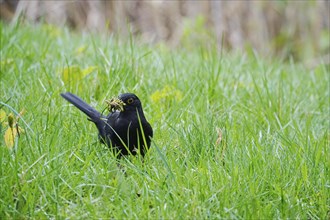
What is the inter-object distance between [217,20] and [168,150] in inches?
182

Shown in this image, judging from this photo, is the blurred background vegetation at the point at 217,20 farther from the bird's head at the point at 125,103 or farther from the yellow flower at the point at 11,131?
the yellow flower at the point at 11,131

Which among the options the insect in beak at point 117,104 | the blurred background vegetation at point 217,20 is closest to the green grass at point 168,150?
the insect in beak at point 117,104

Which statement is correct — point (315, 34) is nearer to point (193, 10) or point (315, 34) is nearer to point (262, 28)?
point (262, 28)

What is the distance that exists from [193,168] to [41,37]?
8.73 ft

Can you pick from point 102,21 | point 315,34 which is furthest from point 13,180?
point 315,34

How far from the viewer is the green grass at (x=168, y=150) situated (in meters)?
2.31

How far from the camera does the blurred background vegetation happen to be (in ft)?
23.3

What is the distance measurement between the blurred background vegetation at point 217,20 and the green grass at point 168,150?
297 cm

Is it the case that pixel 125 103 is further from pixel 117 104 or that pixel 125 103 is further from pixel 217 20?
pixel 217 20

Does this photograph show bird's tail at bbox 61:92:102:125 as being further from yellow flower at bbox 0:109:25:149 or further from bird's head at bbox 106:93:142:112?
yellow flower at bbox 0:109:25:149

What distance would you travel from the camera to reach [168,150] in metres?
2.77

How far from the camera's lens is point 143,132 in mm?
2693

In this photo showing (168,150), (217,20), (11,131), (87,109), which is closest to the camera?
(11,131)

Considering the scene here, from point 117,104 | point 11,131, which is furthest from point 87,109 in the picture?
point 11,131
